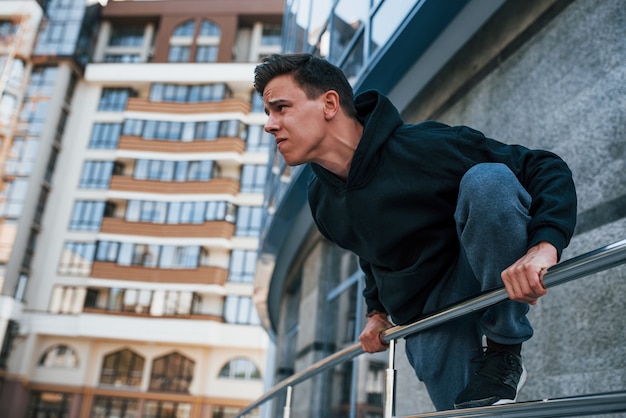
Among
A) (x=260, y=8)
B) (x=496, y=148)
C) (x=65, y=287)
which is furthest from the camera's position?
(x=260, y=8)

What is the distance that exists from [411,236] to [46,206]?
3964 centimetres

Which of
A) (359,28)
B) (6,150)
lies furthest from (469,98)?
(6,150)

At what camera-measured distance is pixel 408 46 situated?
4906mm

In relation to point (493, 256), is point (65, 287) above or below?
above

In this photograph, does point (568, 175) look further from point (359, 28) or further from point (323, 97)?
point (359, 28)

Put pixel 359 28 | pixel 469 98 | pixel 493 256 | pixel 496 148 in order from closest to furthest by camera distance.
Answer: pixel 493 256 < pixel 496 148 < pixel 469 98 < pixel 359 28

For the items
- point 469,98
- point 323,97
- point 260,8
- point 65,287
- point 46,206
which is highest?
point 260,8

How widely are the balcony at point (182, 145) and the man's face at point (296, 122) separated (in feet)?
116

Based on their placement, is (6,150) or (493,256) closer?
(493,256)

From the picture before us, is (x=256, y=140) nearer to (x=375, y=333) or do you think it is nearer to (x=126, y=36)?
(x=126, y=36)

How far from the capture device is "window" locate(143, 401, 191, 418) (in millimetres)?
33906

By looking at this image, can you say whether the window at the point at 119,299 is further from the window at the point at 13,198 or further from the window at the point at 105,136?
the window at the point at 105,136

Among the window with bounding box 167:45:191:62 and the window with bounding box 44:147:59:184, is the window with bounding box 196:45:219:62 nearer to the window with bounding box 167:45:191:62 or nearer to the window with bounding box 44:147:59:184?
the window with bounding box 167:45:191:62

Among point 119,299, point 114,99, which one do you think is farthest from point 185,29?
point 119,299
